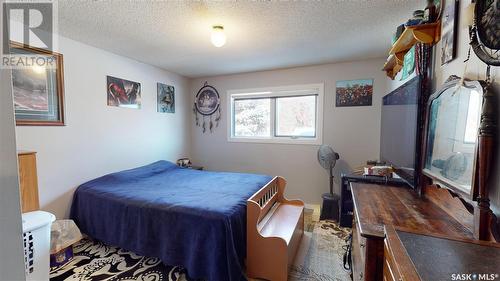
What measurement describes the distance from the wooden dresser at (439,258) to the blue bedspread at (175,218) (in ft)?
3.77

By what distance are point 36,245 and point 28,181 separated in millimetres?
524

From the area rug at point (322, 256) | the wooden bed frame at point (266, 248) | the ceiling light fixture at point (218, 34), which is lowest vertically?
the area rug at point (322, 256)

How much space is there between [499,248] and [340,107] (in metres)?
2.73

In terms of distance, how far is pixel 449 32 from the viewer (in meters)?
1.25

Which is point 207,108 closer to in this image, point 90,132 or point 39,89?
point 90,132

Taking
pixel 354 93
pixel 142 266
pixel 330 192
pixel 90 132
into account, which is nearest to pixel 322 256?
pixel 330 192

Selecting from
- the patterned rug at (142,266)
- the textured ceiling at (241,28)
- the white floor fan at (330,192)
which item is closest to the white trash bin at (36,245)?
the patterned rug at (142,266)

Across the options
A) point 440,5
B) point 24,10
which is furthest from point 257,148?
point 24,10

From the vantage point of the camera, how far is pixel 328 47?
262 cm

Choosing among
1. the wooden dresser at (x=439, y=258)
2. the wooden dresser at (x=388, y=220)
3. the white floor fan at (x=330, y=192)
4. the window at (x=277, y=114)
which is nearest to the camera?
the wooden dresser at (x=439, y=258)

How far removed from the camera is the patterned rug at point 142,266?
1.84 metres

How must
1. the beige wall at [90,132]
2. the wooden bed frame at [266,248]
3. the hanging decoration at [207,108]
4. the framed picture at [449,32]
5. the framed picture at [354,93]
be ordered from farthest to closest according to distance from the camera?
the hanging decoration at [207,108] → the framed picture at [354,93] → the beige wall at [90,132] → the wooden bed frame at [266,248] → the framed picture at [449,32]

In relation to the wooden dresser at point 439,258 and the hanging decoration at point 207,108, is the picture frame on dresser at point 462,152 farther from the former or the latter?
the hanging decoration at point 207,108

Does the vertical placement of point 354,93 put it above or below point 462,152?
above
